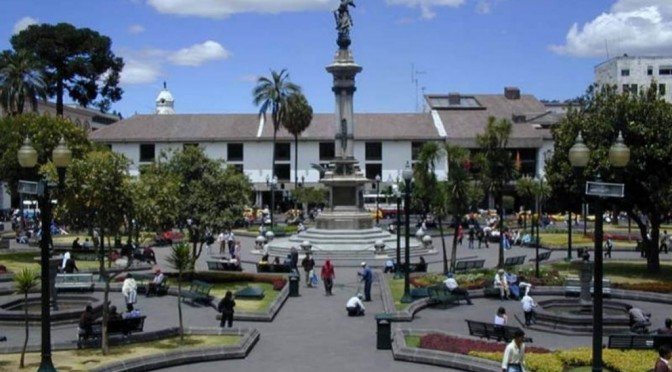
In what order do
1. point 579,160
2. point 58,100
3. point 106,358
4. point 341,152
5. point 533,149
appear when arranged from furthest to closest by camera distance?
point 533,149, point 58,100, point 341,152, point 106,358, point 579,160

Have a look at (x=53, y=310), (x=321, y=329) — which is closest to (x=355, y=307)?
(x=321, y=329)

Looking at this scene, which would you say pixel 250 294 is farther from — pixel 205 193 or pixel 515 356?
pixel 515 356

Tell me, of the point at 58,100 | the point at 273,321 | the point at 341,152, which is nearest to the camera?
the point at 273,321

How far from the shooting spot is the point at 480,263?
34.3 metres

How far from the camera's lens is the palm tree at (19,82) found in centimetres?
5416

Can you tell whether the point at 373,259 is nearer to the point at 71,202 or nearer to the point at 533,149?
the point at 71,202

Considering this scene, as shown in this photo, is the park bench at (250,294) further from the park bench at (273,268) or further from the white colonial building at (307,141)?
the white colonial building at (307,141)

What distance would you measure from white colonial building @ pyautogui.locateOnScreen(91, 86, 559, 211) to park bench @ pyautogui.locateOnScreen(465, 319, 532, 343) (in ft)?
208

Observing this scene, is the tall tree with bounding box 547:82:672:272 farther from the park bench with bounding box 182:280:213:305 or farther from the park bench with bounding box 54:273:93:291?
the park bench with bounding box 54:273:93:291

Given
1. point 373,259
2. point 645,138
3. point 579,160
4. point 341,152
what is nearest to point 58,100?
point 341,152

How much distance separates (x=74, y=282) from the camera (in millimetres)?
27688

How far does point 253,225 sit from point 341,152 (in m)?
24.5

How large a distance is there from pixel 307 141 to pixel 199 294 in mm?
60487

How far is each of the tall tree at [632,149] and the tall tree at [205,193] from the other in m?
13.0
